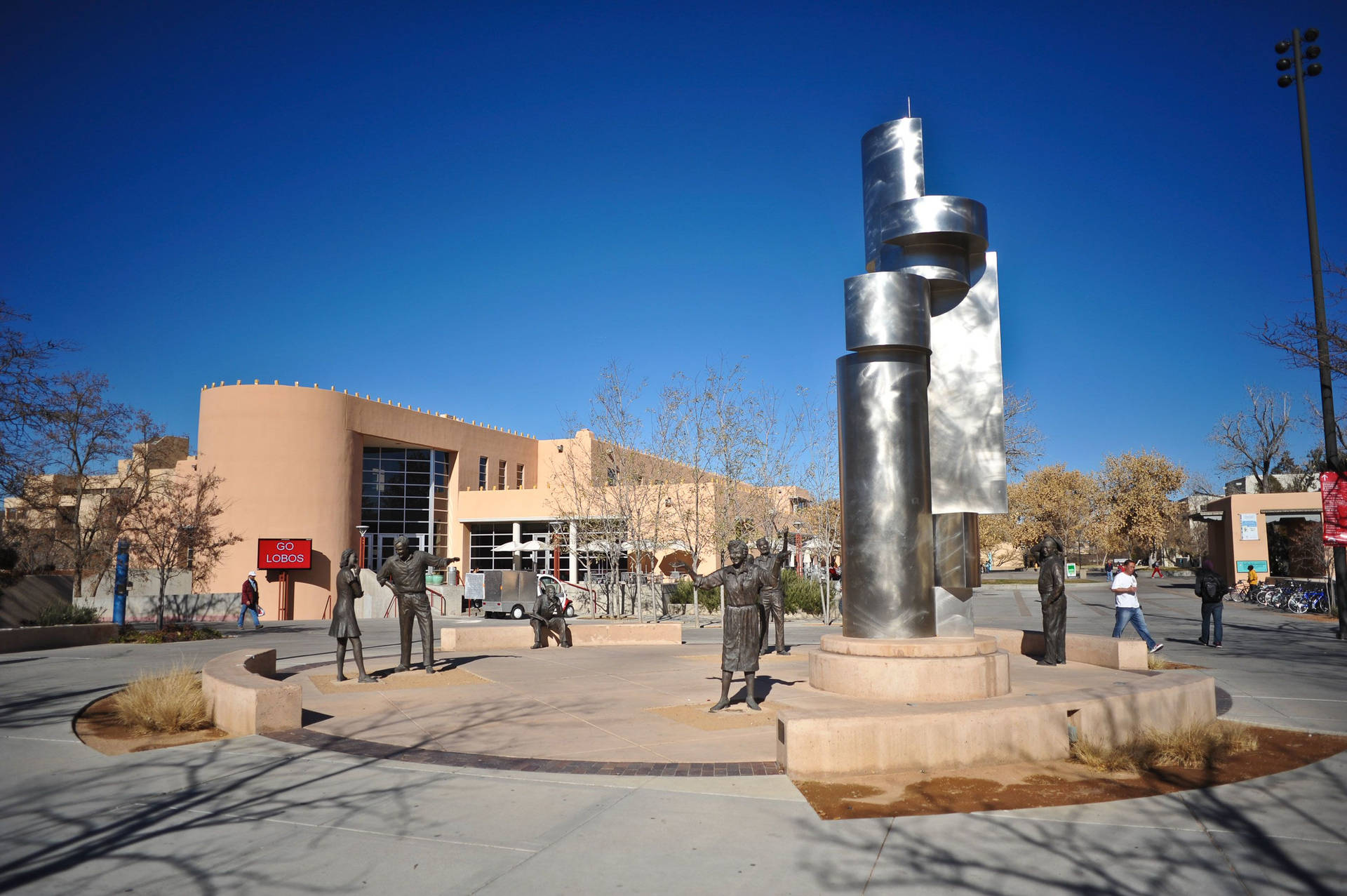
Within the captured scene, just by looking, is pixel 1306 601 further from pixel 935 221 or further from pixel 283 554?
pixel 283 554

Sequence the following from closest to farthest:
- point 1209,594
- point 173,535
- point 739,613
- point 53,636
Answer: point 739,613
point 1209,594
point 53,636
point 173,535

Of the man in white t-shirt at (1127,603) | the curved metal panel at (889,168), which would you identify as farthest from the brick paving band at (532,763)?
the man in white t-shirt at (1127,603)

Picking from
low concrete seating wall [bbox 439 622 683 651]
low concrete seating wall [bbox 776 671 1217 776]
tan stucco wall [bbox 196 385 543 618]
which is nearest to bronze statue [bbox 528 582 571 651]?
low concrete seating wall [bbox 439 622 683 651]

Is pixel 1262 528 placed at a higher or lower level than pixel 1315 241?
lower

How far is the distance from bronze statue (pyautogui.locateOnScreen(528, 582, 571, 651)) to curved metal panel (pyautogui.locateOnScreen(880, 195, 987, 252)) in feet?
31.5

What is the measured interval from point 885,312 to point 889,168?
6.86 ft

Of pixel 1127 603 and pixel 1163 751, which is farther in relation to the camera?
pixel 1127 603

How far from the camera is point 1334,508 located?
1791cm

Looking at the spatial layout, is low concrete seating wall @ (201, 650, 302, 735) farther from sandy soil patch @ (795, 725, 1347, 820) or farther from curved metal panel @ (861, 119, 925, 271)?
curved metal panel @ (861, 119, 925, 271)

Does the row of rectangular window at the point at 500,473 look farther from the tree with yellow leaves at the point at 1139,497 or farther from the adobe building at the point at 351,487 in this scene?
the tree with yellow leaves at the point at 1139,497

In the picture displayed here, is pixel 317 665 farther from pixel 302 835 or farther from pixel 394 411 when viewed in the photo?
pixel 394 411

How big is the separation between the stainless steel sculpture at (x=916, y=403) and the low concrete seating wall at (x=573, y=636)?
8.85 m

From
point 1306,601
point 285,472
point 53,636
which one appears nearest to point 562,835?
point 53,636

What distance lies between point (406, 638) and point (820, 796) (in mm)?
8503
